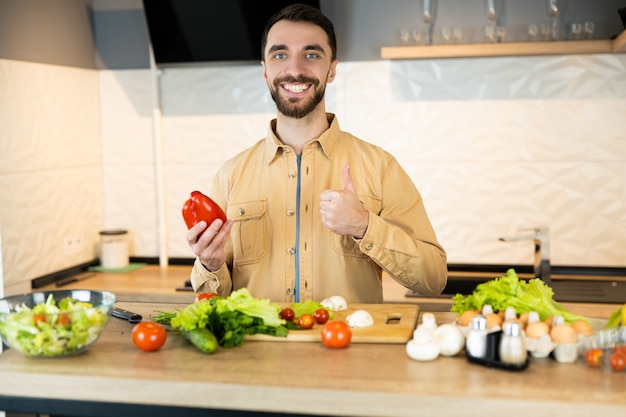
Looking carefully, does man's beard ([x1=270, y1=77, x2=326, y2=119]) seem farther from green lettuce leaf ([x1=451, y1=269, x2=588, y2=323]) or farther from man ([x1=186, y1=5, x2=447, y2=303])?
green lettuce leaf ([x1=451, y1=269, x2=588, y2=323])

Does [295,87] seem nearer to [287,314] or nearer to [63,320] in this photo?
[287,314]

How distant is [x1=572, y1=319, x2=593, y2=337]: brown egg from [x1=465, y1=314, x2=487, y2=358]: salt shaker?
0.19 metres

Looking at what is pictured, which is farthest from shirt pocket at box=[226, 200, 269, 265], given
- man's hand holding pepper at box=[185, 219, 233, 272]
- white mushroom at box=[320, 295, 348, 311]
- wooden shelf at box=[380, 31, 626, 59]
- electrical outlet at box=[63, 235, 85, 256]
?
electrical outlet at box=[63, 235, 85, 256]

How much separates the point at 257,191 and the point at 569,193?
1.76 metres

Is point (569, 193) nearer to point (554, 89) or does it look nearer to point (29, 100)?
point (554, 89)

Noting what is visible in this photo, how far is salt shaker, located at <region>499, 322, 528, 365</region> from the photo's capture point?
154 centimetres

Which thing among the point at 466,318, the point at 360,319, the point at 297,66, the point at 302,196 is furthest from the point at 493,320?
the point at 297,66

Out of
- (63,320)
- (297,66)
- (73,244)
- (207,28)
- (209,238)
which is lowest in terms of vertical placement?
(73,244)

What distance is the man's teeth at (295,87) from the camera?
229 cm

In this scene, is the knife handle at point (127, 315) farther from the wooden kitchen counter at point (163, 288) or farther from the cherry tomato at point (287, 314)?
the wooden kitchen counter at point (163, 288)

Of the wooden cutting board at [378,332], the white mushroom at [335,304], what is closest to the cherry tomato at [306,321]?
the wooden cutting board at [378,332]

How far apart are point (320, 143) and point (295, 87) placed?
194 millimetres

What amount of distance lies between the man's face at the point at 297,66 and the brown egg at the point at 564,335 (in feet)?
3.37

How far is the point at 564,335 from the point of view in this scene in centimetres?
159
